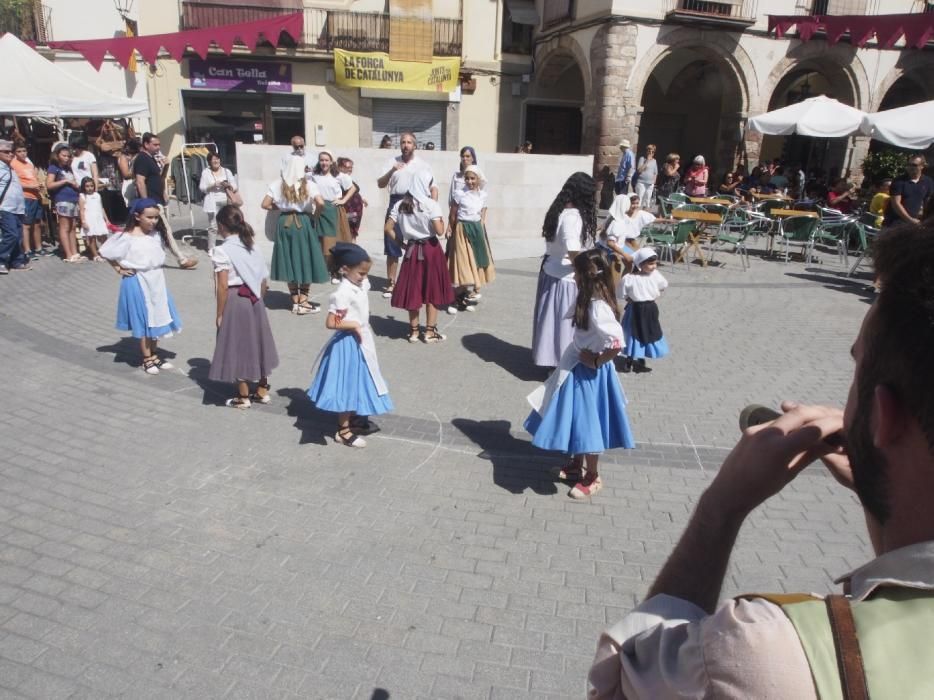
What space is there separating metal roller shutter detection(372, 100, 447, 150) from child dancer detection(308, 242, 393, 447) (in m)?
18.9

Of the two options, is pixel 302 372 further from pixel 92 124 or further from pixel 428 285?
pixel 92 124

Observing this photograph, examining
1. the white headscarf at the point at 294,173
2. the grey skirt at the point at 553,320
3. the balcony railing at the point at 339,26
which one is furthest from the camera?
the balcony railing at the point at 339,26

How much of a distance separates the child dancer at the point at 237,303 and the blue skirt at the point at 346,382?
0.88 metres

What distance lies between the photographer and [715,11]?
61.1ft

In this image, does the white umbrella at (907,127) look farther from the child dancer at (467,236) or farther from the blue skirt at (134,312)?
the blue skirt at (134,312)

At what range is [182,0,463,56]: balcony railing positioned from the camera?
69.2 feet

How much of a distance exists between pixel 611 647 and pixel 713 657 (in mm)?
235

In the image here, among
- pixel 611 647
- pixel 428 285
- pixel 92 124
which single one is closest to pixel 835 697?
pixel 611 647

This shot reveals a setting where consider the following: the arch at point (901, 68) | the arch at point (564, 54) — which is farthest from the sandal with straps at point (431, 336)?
the arch at point (901, 68)

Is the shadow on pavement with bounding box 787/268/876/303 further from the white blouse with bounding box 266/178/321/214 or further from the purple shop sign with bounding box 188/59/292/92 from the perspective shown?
the purple shop sign with bounding box 188/59/292/92

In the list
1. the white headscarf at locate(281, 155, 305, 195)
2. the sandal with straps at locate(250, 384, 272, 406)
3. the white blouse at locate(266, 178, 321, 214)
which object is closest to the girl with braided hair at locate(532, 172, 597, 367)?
the sandal with straps at locate(250, 384, 272, 406)

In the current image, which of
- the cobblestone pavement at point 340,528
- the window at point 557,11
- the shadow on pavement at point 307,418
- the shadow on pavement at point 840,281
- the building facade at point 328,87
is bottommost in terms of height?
the cobblestone pavement at point 340,528

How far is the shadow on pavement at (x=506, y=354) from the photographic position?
6805 millimetres

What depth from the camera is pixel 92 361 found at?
674cm
